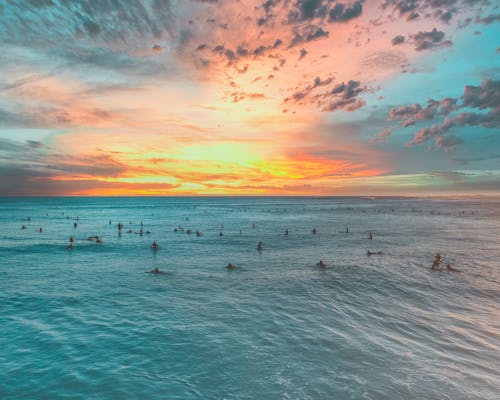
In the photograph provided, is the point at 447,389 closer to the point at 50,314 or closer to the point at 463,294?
the point at 463,294

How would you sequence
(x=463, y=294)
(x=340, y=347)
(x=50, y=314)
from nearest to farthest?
(x=340, y=347), (x=50, y=314), (x=463, y=294)

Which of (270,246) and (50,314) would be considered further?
(270,246)

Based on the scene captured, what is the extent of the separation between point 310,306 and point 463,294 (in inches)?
569

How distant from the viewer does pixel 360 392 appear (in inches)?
497

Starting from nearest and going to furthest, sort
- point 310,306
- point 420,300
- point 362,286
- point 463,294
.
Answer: point 310,306
point 420,300
point 463,294
point 362,286

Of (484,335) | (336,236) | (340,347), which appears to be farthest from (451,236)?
(340,347)

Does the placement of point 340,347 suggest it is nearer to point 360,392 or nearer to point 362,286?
point 360,392

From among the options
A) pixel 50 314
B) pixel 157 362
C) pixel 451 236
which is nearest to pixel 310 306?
pixel 157 362

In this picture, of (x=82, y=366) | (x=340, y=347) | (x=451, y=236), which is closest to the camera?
(x=82, y=366)

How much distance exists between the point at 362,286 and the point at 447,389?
15790 millimetres

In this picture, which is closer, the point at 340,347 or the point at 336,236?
the point at 340,347

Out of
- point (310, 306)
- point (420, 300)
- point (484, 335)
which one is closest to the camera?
point (484, 335)

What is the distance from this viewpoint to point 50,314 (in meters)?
21.6

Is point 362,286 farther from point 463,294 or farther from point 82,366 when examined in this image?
point 82,366
